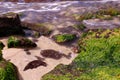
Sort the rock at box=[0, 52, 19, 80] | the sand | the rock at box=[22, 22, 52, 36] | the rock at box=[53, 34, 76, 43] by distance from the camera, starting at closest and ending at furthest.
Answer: the rock at box=[0, 52, 19, 80] → the sand → the rock at box=[53, 34, 76, 43] → the rock at box=[22, 22, 52, 36]

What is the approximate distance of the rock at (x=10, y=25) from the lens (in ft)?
44.7

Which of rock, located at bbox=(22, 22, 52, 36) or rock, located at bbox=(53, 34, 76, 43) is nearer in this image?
rock, located at bbox=(53, 34, 76, 43)

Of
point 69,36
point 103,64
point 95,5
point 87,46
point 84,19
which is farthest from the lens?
point 95,5

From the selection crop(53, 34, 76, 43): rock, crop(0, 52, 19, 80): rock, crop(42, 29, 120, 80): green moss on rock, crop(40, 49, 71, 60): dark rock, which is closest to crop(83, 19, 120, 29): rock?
crop(53, 34, 76, 43): rock

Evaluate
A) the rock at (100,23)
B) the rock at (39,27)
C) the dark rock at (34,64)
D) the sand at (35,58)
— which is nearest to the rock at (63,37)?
the sand at (35,58)

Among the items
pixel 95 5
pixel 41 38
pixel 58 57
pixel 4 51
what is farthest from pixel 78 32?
pixel 95 5

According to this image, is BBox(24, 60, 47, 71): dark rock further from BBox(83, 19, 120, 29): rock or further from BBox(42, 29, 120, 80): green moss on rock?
BBox(83, 19, 120, 29): rock

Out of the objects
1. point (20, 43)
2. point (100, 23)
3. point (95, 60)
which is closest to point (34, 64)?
point (20, 43)

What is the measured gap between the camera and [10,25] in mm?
13812

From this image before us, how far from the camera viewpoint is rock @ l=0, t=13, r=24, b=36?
13633mm

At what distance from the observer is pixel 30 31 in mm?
14727

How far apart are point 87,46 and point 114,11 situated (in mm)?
6293

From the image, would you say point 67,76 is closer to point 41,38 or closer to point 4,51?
point 4,51

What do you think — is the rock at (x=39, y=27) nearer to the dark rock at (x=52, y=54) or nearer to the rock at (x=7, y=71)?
the dark rock at (x=52, y=54)
